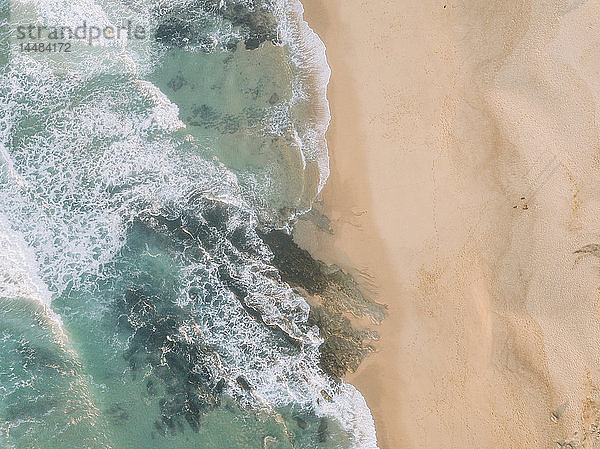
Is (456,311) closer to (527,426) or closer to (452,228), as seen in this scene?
(452,228)

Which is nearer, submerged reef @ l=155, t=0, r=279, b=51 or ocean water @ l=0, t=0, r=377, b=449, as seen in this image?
ocean water @ l=0, t=0, r=377, b=449

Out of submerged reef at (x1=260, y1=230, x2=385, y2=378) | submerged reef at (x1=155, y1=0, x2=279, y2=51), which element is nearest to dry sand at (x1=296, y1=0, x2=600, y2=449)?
submerged reef at (x1=260, y1=230, x2=385, y2=378)

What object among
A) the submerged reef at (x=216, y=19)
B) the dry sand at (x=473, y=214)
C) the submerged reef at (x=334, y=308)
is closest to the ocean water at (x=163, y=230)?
the submerged reef at (x=216, y=19)

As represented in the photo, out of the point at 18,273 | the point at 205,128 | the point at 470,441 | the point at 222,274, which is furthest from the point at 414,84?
the point at 18,273

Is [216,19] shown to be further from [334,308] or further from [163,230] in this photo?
[334,308]

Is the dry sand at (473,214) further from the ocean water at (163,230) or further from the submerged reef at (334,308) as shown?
the ocean water at (163,230)

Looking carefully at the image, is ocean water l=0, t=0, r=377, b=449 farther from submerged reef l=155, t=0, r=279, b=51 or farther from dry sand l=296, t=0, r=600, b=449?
dry sand l=296, t=0, r=600, b=449

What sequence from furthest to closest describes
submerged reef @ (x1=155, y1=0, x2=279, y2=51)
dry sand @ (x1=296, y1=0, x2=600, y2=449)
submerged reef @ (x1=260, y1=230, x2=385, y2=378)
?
submerged reef @ (x1=155, y1=0, x2=279, y2=51)
submerged reef @ (x1=260, y1=230, x2=385, y2=378)
dry sand @ (x1=296, y1=0, x2=600, y2=449)
